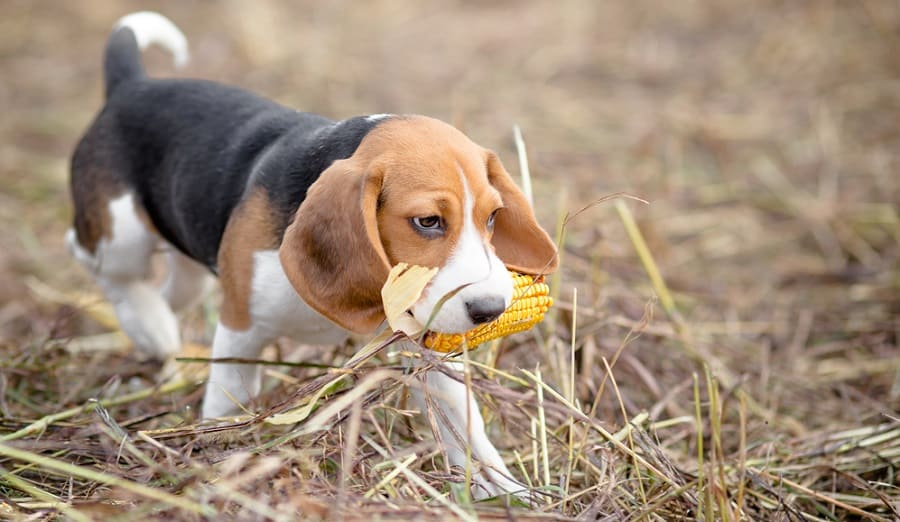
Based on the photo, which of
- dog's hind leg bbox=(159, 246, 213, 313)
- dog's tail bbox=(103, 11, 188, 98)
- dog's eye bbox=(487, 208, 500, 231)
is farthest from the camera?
dog's hind leg bbox=(159, 246, 213, 313)

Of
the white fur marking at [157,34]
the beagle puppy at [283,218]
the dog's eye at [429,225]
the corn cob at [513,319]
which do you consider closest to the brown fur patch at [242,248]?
the beagle puppy at [283,218]

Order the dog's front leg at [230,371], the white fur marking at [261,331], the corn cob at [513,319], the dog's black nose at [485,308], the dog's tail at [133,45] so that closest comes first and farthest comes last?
the dog's black nose at [485,308], the corn cob at [513,319], the white fur marking at [261,331], the dog's front leg at [230,371], the dog's tail at [133,45]

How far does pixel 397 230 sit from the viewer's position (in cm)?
321

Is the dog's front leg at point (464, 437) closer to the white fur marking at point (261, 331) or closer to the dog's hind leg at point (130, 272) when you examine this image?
the white fur marking at point (261, 331)

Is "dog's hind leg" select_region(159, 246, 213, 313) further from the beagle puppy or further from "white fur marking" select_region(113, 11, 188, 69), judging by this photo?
"white fur marking" select_region(113, 11, 188, 69)

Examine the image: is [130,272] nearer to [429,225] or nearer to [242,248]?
[242,248]

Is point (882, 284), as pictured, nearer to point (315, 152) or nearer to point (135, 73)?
point (315, 152)

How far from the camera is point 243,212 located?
376 cm

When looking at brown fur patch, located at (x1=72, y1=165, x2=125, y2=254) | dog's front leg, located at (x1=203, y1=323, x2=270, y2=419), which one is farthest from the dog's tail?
dog's front leg, located at (x1=203, y1=323, x2=270, y2=419)

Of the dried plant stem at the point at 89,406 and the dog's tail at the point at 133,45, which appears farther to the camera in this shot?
the dog's tail at the point at 133,45

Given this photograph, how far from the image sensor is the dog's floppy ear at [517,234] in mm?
3520

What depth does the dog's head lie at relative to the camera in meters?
3.07

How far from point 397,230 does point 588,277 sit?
2.56 meters

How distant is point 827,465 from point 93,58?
9996 mm
